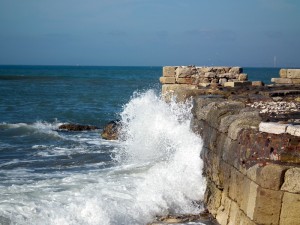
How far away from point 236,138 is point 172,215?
2088 mm

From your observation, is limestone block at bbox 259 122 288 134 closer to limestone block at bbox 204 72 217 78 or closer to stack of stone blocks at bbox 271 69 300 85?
stack of stone blocks at bbox 271 69 300 85

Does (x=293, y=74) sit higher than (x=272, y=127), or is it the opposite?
(x=293, y=74)

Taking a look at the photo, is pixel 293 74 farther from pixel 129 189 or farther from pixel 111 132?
pixel 129 189

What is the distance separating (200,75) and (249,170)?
420 inches

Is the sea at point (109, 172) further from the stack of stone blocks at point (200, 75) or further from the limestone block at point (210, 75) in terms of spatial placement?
the limestone block at point (210, 75)

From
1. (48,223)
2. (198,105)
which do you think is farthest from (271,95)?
(48,223)

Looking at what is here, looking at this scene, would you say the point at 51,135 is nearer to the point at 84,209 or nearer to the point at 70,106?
the point at 84,209

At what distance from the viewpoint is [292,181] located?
5223 millimetres

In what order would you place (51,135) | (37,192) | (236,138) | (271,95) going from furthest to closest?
(51,135) < (271,95) < (37,192) < (236,138)

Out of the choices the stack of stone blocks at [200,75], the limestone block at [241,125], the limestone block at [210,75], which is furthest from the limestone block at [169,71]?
the limestone block at [241,125]

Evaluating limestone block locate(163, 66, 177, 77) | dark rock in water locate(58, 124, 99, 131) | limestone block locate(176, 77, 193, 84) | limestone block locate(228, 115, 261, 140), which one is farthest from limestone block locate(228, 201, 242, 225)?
dark rock in water locate(58, 124, 99, 131)

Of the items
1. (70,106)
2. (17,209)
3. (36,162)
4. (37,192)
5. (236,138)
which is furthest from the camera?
(70,106)

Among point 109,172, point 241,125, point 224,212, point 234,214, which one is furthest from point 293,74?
point 234,214

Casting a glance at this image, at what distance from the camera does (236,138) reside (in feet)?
21.7
